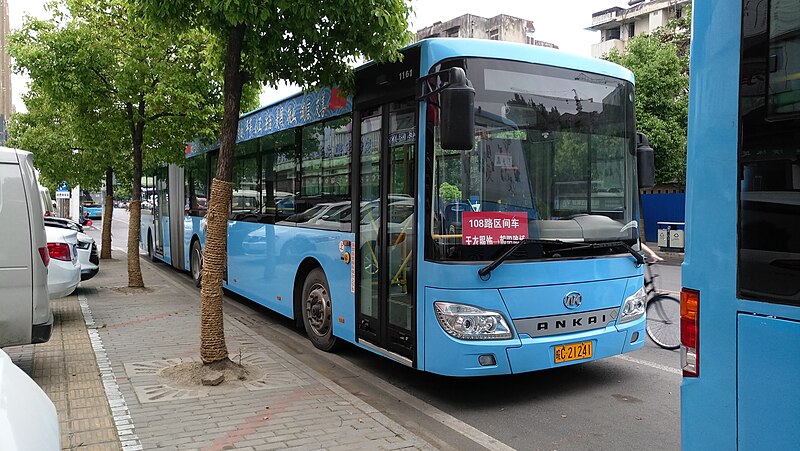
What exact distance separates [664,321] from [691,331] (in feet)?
17.8

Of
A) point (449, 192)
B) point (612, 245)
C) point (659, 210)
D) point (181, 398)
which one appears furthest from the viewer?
point (659, 210)

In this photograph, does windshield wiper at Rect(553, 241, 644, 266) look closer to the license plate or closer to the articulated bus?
the articulated bus

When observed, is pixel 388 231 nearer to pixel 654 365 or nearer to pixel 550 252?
pixel 550 252

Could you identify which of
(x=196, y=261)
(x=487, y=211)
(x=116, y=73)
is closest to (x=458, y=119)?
(x=487, y=211)

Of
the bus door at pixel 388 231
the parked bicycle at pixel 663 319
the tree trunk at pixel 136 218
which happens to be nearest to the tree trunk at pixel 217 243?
the bus door at pixel 388 231

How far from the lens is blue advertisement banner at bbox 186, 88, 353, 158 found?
690cm

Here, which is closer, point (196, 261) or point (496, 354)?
point (496, 354)

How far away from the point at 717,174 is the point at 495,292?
2504 millimetres

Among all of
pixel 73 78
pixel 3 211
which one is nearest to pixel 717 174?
pixel 3 211

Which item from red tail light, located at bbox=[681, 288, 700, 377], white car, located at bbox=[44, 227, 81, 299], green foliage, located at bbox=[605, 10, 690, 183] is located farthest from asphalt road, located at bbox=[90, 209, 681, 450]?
green foliage, located at bbox=[605, 10, 690, 183]

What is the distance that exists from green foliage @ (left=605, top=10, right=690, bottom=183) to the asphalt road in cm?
1701

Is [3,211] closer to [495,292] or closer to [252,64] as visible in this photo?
[252,64]

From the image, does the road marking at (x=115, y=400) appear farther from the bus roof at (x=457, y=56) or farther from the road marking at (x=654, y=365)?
the road marking at (x=654, y=365)

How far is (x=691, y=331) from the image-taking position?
2875 millimetres
